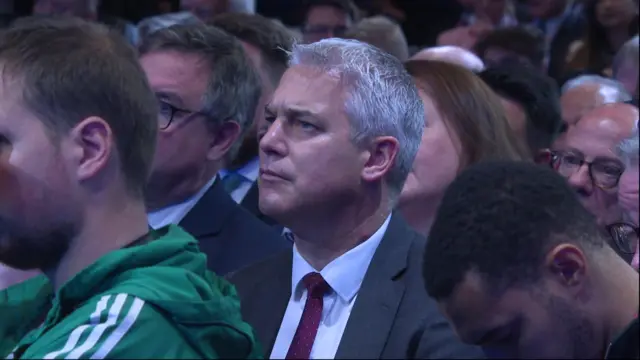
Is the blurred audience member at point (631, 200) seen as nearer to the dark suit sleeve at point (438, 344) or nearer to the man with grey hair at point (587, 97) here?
the dark suit sleeve at point (438, 344)

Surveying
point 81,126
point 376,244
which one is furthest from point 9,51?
point 376,244

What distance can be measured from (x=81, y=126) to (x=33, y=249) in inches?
8.8

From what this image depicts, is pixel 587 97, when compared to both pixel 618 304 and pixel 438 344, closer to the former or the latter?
pixel 438 344

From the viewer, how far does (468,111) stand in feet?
9.93

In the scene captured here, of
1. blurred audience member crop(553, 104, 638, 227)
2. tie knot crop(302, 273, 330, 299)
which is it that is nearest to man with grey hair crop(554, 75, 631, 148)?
blurred audience member crop(553, 104, 638, 227)

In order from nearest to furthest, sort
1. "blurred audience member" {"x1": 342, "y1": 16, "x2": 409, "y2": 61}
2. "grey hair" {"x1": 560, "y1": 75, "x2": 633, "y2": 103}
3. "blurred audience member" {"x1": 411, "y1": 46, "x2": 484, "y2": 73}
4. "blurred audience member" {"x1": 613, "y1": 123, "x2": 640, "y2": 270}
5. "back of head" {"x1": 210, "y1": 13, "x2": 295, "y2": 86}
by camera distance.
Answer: "blurred audience member" {"x1": 613, "y1": 123, "x2": 640, "y2": 270} → "back of head" {"x1": 210, "y1": 13, "x2": 295, "y2": 86} → "grey hair" {"x1": 560, "y1": 75, "x2": 633, "y2": 103} → "blurred audience member" {"x1": 411, "y1": 46, "x2": 484, "y2": 73} → "blurred audience member" {"x1": 342, "y1": 16, "x2": 409, "y2": 61}

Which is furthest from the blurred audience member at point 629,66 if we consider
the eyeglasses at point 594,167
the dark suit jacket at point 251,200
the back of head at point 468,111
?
the back of head at point 468,111

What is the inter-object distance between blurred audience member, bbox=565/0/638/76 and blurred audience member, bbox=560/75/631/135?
1402mm

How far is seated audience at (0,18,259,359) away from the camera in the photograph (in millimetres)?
1712

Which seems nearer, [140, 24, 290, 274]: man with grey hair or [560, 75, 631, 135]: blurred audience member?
[140, 24, 290, 274]: man with grey hair

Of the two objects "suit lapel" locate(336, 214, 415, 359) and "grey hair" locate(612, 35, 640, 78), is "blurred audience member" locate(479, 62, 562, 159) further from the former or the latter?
"grey hair" locate(612, 35, 640, 78)

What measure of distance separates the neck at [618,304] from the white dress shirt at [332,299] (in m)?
0.73

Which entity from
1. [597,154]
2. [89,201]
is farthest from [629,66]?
[89,201]

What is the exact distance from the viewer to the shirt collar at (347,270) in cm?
228
